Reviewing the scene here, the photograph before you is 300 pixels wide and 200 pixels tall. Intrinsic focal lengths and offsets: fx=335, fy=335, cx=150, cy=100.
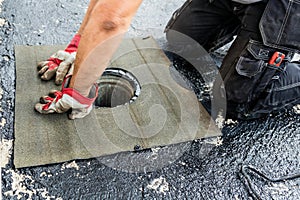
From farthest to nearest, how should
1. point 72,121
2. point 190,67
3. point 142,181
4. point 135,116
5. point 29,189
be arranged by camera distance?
point 190,67
point 135,116
point 72,121
point 142,181
point 29,189

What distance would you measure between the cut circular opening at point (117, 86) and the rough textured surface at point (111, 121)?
0.04 m

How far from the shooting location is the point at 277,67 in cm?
184

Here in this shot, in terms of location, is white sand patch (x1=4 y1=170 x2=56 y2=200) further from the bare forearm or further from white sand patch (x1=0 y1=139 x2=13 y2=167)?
the bare forearm

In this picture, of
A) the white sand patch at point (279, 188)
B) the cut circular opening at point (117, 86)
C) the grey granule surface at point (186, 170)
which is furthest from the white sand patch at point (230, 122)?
the cut circular opening at point (117, 86)

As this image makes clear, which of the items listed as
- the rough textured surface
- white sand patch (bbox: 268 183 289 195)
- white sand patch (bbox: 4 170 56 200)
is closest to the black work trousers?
the rough textured surface

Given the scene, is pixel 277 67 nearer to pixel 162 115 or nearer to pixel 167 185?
pixel 162 115

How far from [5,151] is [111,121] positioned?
0.55m

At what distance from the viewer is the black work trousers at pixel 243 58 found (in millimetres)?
1803

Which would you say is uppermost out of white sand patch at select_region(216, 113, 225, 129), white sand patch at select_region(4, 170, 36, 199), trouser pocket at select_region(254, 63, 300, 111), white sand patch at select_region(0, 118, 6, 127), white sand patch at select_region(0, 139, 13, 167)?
trouser pocket at select_region(254, 63, 300, 111)

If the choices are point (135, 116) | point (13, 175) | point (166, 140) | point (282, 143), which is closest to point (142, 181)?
point (166, 140)

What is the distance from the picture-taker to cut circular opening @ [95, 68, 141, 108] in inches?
83.9

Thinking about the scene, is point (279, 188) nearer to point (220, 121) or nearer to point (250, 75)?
point (220, 121)

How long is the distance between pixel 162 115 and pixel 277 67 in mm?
691

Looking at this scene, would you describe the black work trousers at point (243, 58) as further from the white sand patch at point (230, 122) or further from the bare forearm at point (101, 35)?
the bare forearm at point (101, 35)
